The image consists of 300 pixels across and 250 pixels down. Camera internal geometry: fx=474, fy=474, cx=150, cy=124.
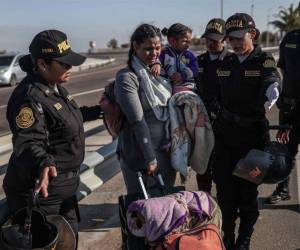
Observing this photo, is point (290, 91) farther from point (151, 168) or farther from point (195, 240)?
point (195, 240)

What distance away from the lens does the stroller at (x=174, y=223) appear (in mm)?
2697

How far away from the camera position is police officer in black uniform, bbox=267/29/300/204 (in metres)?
4.96

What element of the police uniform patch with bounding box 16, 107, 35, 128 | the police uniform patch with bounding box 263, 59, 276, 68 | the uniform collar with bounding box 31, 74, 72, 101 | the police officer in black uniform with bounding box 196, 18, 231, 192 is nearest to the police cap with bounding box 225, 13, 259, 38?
the police uniform patch with bounding box 263, 59, 276, 68

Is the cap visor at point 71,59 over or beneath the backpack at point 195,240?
over

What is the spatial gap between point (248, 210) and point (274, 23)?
262ft

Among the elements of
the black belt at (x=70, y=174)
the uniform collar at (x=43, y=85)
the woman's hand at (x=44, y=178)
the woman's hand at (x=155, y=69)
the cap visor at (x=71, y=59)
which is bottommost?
the black belt at (x=70, y=174)

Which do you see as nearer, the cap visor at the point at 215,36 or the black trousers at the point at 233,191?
the black trousers at the point at 233,191

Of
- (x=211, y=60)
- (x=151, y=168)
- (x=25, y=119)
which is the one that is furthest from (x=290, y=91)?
(x=25, y=119)

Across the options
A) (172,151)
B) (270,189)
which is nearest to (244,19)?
(172,151)

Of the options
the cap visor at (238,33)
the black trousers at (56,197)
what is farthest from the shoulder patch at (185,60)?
the black trousers at (56,197)

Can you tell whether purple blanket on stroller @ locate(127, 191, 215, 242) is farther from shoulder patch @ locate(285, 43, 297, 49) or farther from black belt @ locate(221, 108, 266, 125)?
shoulder patch @ locate(285, 43, 297, 49)

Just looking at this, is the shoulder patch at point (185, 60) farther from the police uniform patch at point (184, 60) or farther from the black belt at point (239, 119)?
the black belt at point (239, 119)

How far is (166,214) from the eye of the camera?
8.95ft

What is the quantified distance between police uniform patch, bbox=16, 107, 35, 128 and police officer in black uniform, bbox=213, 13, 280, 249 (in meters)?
1.78
